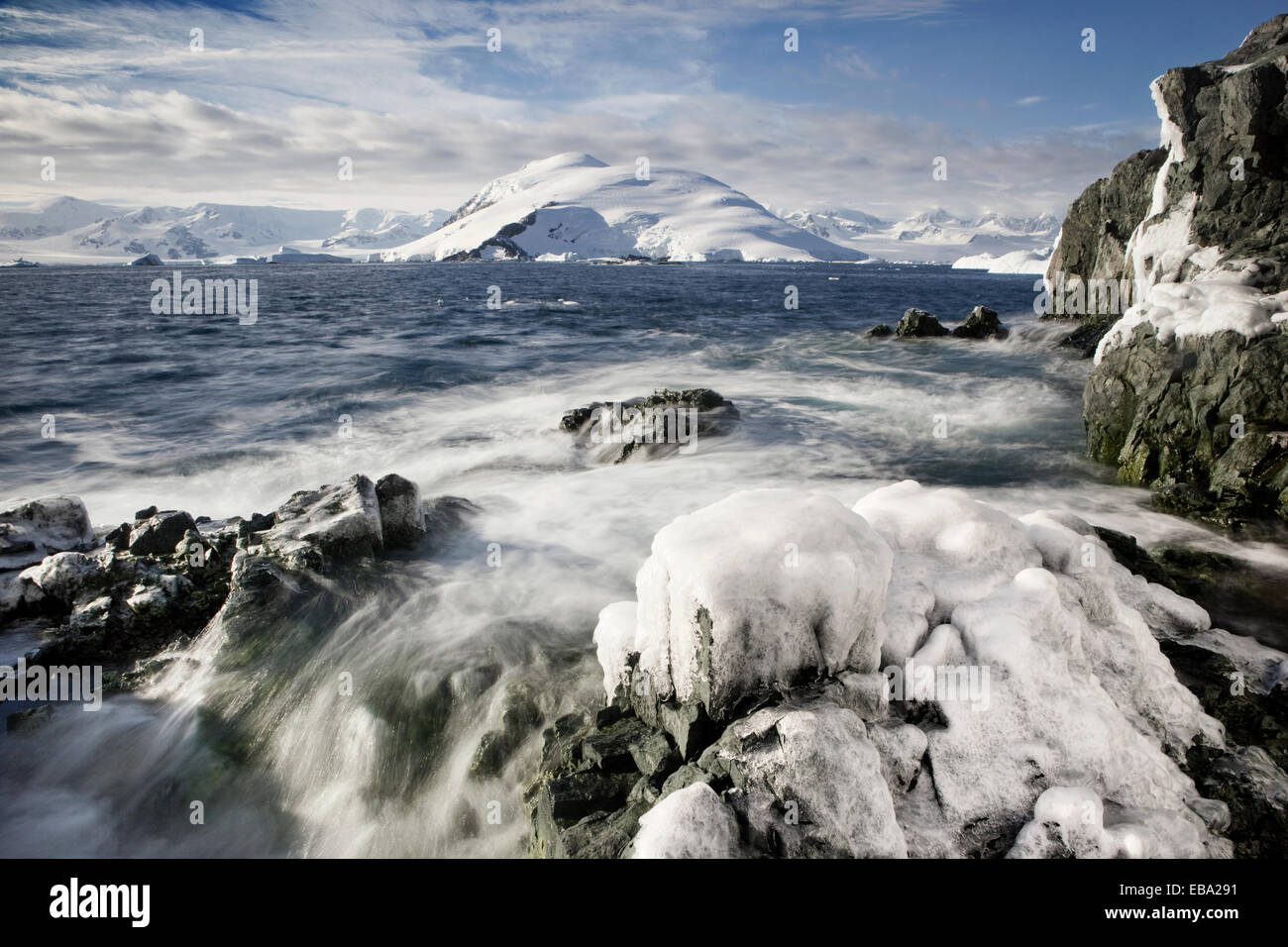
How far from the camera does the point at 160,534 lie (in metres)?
8.71

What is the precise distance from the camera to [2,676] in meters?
6.39

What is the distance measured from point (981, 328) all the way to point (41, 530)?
35441 millimetres

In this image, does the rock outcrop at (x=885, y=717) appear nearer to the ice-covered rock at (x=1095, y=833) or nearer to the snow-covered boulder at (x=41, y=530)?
the ice-covered rock at (x=1095, y=833)

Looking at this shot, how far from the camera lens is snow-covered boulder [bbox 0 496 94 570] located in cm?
823

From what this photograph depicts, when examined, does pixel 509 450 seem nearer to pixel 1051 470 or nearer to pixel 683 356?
pixel 1051 470

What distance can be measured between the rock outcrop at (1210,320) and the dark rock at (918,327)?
11948mm

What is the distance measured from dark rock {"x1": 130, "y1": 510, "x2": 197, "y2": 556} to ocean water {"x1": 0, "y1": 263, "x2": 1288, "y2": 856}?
6.07 ft

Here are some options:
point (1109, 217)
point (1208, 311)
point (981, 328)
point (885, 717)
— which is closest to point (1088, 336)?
point (981, 328)

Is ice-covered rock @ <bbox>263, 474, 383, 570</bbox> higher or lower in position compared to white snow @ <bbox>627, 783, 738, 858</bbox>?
higher

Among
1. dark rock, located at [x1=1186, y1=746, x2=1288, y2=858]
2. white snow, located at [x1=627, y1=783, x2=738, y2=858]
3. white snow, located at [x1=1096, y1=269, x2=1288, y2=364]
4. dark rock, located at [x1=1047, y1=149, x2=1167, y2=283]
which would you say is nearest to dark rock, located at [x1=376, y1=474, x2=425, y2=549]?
white snow, located at [x1=627, y1=783, x2=738, y2=858]

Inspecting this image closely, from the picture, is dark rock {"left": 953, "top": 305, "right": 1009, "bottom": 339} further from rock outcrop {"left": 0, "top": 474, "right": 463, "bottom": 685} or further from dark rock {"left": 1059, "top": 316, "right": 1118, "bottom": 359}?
rock outcrop {"left": 0, "top": 474, "right": 463, "bottom": 685}
